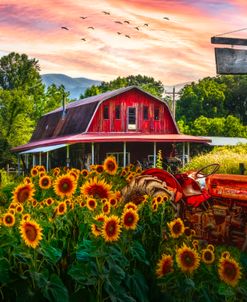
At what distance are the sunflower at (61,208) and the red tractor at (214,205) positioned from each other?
4338mm

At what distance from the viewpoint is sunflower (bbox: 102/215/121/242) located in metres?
4.90

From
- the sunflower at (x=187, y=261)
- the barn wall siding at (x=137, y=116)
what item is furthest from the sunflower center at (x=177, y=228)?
the barn wall siding at (x=137, y=116)

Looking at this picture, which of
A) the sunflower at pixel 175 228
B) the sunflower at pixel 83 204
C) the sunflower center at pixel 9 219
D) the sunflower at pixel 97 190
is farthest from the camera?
the sunflower at pixel 97 190

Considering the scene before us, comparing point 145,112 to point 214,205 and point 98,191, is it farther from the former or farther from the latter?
point 98,191

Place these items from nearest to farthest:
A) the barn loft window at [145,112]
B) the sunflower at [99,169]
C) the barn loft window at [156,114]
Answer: the sunflower at [99,169]
the barn loft window at [145,112]
the barn loft window at [156,114]

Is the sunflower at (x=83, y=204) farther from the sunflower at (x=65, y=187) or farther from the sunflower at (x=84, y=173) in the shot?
the sunflower at (x=84, y=173)

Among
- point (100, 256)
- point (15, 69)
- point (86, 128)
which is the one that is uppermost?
point (15, 69)

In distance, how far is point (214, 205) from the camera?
9891mm

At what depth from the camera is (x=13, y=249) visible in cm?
467

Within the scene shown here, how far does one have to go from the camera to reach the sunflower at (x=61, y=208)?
205 inches

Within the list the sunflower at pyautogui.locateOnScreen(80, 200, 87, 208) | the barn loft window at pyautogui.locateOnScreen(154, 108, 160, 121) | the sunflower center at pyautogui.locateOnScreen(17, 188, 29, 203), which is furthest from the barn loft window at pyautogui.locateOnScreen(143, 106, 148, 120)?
the sunflower at pyautogui.locateOnScreen(80, 200, 87, 208)

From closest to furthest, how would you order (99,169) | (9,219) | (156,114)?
(9,219) < (99,169) < (156,114)

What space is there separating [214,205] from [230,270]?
4858 millimetres

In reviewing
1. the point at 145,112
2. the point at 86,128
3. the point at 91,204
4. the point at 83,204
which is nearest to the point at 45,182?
the point at 83,204
